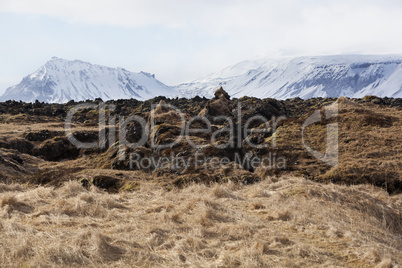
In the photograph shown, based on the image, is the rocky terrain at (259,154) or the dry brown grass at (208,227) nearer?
the dry brown grass at (208,227)

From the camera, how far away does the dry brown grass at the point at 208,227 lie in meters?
5.41

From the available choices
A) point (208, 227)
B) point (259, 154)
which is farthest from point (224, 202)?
point (259, 154)

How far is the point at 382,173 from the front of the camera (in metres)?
10.5

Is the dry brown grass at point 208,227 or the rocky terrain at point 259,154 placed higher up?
the rocky terrain at point 259,154

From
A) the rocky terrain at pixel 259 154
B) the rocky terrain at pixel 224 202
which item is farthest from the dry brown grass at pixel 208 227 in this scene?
the rocky terrain at pixel 259 154

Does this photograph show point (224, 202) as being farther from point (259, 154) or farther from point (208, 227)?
point (259, 154)

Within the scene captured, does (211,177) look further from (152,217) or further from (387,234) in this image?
(387,234)

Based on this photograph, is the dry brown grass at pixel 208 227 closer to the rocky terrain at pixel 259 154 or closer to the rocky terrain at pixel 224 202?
the rocky terrain at pixel 224 202

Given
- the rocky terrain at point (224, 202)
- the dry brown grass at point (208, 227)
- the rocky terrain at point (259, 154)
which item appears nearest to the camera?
the dry brown grass at point (208, 227)

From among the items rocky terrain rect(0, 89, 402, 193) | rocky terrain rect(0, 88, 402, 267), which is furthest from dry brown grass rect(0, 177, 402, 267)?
rocky terrain rect(0, 89, 402, 193)

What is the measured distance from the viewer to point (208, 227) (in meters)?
6.98

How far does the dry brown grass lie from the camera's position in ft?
17.7

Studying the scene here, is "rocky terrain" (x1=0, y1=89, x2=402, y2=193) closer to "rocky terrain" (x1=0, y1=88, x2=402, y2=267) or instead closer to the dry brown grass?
"rocky terrain" (x1=0, y1=88, x2=402, y2=267)

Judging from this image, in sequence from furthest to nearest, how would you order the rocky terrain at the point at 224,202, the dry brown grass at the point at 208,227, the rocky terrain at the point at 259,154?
the rocky terrain at the point at 259,154
the rocky terrain at the point at 224,202
the dry brown grass at the point at 208,227
